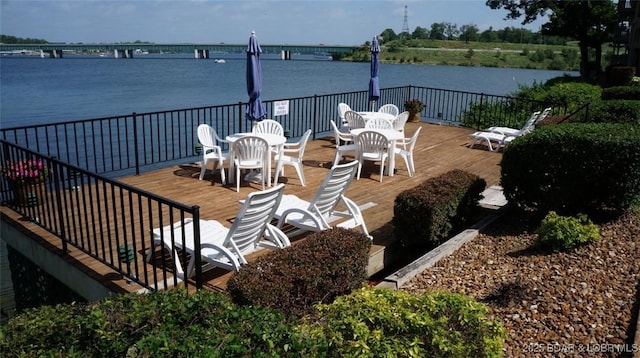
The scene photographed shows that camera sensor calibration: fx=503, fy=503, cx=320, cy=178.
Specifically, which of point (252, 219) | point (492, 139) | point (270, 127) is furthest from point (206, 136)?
point (492, 139)

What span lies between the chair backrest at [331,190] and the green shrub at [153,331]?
2.82m

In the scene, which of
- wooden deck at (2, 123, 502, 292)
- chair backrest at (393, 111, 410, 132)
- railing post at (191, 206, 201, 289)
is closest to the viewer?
railing post at (191, 206, 201, 289)

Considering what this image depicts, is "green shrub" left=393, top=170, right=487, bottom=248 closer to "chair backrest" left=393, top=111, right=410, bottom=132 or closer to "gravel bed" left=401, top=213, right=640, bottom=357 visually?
"gravel bed" left=401, top=213, right=640, bottom=357

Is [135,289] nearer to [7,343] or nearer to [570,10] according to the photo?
[7,343]

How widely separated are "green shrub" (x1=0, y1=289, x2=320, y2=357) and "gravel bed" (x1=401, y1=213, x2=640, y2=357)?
6.72 feet

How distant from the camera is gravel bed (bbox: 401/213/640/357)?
11.7 ft

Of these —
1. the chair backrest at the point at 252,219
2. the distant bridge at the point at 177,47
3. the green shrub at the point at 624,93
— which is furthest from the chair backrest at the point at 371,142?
the distant bridge at the point at 177,47

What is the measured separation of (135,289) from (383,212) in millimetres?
3511

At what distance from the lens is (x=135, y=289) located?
4453 millimetres

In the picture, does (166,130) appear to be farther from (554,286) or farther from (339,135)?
(554,286)

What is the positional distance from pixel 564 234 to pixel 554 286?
911 mm

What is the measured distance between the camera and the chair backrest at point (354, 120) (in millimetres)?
10195

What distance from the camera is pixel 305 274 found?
3658 millimetres

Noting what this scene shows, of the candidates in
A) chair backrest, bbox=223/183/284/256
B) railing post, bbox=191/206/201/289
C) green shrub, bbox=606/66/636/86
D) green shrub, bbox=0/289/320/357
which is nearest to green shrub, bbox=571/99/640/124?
chair backrest, bbox=223/183/284/256
